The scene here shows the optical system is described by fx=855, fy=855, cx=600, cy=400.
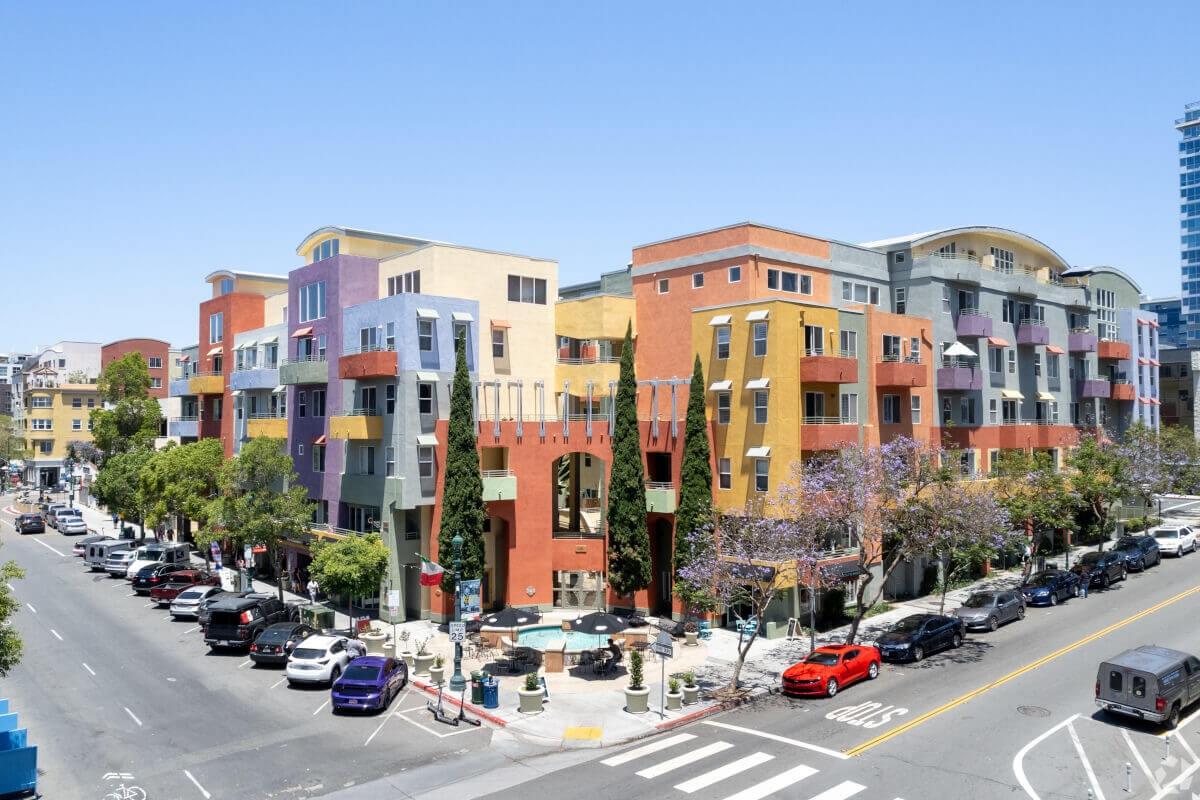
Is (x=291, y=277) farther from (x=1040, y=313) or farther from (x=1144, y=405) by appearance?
(x=1144, y=405)

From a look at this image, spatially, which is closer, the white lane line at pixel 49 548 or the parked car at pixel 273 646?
the parked car at pixel 273 646

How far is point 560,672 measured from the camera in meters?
33.9

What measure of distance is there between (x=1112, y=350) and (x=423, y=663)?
5743cm

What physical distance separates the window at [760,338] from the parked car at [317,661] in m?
22.4

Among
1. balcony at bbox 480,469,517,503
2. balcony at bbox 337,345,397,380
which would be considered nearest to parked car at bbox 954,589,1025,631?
balcony at bbox 480,469,517,503

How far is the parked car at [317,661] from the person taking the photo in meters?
31.5

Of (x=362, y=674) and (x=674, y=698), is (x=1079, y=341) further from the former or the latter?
(x=362, y=674)

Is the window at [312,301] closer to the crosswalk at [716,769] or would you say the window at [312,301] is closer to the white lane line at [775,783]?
the crosswalk at [716,769]

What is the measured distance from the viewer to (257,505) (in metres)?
43.8

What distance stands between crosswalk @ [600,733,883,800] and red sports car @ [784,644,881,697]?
5.27m

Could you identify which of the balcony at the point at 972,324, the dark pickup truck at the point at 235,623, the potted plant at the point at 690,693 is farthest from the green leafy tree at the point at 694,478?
the balcony at the point at 972,324

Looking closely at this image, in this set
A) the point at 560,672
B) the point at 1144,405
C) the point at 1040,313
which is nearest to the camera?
the point at 560,672

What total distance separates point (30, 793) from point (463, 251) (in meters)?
31.2

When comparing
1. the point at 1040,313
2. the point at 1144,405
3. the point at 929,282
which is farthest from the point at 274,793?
the point at 1144,405
